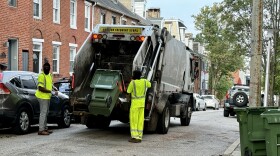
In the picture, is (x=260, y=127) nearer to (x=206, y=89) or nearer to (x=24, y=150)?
(x=24, y=150)

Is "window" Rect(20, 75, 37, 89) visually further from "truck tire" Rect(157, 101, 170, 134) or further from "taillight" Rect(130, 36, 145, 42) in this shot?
"truck tire" Rect(157, 101, 170, 134)

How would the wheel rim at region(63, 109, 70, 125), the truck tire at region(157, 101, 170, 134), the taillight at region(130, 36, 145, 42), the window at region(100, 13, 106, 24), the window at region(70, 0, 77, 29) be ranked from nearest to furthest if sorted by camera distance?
the taillight at region(130, 36, 145, 42) < the truck tire at region(157, 101, 170, 134) < the wheel rim at region(63, 109, 70, 125) < the window at region(70, 0, 77, 29) < the window at region(100, 13, 106, 24)

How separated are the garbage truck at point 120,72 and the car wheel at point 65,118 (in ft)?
2.36

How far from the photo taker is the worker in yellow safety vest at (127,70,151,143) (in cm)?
1062

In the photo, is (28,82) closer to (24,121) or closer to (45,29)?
(24,121)

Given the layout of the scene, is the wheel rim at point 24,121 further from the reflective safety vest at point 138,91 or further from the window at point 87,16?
the window at point 87,16

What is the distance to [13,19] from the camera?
2120 cm

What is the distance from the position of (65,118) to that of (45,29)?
39.6 ft

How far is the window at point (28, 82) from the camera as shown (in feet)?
38.3

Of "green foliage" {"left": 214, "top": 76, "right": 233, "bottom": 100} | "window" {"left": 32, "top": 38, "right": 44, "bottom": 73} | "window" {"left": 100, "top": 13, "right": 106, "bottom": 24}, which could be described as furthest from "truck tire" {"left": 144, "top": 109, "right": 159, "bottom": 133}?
"green foliage" {"left": 214, "top": 76, "right": 233, "bottom": 100}

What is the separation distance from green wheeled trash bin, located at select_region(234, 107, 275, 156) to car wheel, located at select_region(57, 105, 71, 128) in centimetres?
669

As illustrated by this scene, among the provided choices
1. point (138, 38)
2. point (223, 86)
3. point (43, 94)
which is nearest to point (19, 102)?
point (43, 94)

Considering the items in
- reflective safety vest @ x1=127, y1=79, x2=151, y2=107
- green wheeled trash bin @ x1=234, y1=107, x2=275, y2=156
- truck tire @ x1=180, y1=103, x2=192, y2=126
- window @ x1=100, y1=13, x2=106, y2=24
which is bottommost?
truck tire @ x1=180, y1=103, x2=192, y2=126

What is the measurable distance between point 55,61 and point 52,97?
45.0 feet
